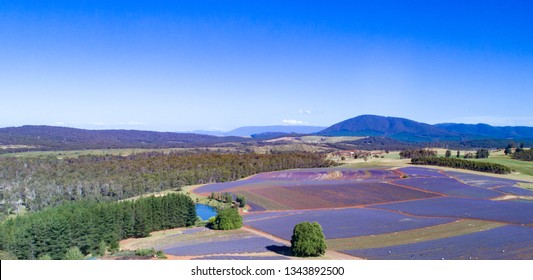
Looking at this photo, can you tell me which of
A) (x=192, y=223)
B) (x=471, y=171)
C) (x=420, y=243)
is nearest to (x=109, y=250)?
(x=192, y=223)

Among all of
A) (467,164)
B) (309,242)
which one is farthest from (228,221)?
(467,164)

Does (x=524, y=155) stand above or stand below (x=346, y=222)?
above

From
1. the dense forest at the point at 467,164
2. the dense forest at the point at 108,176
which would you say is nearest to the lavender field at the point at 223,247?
the dense forest at the point at 108,176

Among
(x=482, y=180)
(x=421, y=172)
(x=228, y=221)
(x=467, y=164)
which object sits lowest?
(x=228, y=221)

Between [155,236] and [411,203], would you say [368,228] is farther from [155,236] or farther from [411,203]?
[155,236]

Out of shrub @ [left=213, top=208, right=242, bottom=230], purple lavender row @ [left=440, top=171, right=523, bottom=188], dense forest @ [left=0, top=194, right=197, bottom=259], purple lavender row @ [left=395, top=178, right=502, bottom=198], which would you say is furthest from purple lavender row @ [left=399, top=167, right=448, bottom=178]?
dense forest @ [left=0, top=194, right=197, bottom=259]

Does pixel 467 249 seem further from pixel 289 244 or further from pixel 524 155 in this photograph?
pixel 524 155
